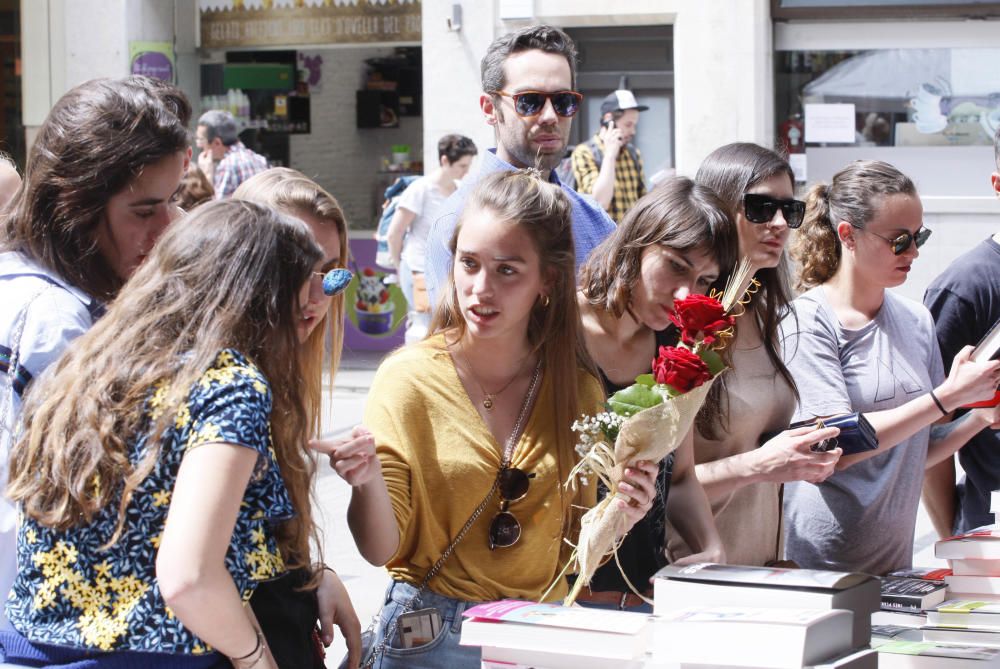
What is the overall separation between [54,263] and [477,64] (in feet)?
31.4

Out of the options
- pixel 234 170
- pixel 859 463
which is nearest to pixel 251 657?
pixel 859 463

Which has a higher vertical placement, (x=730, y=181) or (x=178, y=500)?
(x=730, y=181)

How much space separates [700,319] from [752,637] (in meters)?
0.65

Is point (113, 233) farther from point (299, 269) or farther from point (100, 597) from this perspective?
point (100, 597)

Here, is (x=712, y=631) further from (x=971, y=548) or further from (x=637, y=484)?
(x=971, y=548)

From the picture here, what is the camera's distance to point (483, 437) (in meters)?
2.57

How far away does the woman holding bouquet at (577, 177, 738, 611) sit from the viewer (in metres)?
2.93

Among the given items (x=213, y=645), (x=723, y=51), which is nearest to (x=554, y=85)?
(x=213, y=645)

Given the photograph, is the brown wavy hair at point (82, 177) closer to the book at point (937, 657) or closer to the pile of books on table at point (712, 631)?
the pile of books on table at point (712, 631)

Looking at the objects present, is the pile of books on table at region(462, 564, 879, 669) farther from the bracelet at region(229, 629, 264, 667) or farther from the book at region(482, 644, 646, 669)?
the bracelet at region(229, 629, 264, 667)

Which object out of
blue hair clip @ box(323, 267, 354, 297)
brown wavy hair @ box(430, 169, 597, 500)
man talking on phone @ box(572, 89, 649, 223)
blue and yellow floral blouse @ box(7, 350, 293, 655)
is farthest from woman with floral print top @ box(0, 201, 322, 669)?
man talking on phone @ box(572, 89, 649, 223)

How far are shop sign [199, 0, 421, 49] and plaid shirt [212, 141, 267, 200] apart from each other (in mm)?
4325

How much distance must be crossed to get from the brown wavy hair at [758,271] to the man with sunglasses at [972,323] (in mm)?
532

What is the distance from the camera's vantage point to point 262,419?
2023 millimetres
